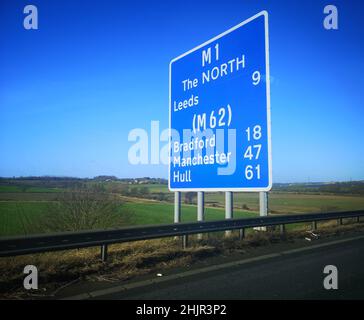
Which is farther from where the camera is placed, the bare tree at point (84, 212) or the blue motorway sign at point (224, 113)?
the bare tree at point (84, 212)

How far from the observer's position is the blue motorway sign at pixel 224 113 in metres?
9.17

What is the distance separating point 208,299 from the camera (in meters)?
5.03

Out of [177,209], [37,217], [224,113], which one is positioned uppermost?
[224,113]

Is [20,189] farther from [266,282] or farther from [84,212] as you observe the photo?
[266,282]

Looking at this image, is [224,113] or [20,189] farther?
[20,189]

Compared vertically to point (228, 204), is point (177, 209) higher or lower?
lower

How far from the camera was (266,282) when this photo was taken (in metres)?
6.00

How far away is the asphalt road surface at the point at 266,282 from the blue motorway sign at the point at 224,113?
2192 mm

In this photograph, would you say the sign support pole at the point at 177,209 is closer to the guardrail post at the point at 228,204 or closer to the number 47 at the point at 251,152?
the guardrail post at the point at 228,204

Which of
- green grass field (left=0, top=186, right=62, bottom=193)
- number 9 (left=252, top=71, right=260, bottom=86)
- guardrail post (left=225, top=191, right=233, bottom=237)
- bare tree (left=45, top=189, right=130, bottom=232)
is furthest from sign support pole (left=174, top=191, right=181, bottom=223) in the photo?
green grass field (left=0, top=186, right=62, bottom=193)

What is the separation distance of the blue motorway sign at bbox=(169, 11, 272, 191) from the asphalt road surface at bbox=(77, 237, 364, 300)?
2192 millimetres

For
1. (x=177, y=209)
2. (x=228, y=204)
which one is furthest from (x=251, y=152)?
(x=177, y=209)

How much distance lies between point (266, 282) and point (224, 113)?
5.20m

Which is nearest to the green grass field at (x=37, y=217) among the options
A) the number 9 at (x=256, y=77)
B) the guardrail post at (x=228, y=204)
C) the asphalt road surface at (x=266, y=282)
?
the guardrail post at (x=228, y=204)
